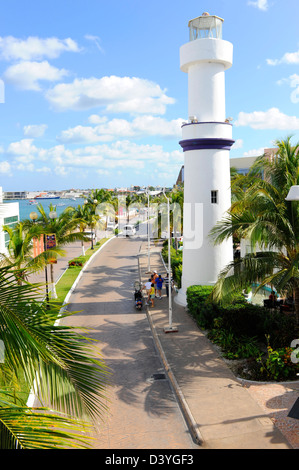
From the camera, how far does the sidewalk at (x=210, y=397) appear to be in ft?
29.0

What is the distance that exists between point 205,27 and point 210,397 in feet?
53.8

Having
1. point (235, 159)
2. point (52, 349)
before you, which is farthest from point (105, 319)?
point (235, 159)

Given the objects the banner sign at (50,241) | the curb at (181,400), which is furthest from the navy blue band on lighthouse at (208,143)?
the curb at (181,400)

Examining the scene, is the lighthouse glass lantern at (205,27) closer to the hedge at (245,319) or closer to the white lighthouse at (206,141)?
the white lighthouse at (206,141)

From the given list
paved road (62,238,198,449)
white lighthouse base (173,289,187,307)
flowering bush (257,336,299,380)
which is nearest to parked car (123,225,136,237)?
paved road (62,238,198,449)

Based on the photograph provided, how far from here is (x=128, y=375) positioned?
1274cm

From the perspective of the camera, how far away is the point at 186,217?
19.4 metres

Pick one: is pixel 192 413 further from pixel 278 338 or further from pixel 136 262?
pixel 136 262

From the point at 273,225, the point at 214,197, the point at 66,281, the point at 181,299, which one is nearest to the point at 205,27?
the point at 214,197

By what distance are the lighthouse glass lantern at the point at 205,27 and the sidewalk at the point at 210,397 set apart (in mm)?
→ 13529

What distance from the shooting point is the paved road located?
9273mm

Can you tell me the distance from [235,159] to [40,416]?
55.8 meters

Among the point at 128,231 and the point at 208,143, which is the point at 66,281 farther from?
the point at 128,231
